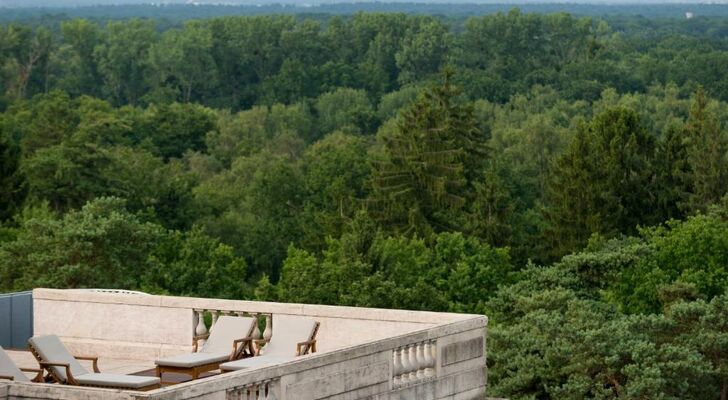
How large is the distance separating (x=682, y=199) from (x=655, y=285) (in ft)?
106

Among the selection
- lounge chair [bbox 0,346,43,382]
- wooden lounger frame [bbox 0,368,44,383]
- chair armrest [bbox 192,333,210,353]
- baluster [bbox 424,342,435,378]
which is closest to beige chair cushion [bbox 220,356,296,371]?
baluster [bbox 424,342,435,378]

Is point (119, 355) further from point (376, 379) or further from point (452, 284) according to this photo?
point (452, 284)

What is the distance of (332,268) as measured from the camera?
2724 inches

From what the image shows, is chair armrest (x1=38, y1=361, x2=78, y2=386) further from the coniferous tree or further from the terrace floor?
the coniferous tree

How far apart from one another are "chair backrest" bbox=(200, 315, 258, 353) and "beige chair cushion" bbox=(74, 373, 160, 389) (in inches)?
122

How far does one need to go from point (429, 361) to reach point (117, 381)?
13.7 feet

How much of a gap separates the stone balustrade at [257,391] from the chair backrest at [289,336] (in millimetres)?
3458

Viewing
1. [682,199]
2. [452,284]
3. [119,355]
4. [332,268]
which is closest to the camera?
[119,355]

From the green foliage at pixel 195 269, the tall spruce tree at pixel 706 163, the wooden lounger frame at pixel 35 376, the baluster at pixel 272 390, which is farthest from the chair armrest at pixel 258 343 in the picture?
the tall spruce tree at pixel 706 163

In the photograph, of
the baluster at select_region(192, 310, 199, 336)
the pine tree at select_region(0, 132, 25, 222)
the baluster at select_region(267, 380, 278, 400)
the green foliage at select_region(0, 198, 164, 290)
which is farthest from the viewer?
the pine tree at select_region(0, 132, 25, 222)

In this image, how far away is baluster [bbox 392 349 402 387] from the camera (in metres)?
19.9

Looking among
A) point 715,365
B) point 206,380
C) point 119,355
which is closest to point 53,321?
point 119,355

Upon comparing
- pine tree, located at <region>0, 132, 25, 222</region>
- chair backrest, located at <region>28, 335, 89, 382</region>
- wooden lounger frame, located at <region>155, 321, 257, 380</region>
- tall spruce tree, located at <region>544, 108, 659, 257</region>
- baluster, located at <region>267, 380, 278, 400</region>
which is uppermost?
baluster, located at <region>267, 380, 278, 400</region>

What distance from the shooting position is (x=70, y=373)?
62.2ft
